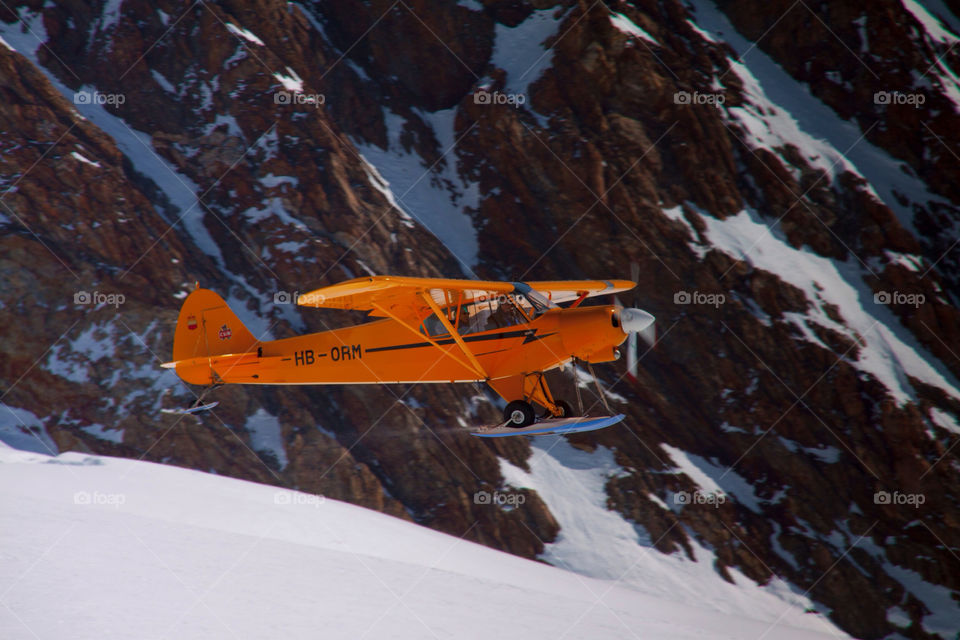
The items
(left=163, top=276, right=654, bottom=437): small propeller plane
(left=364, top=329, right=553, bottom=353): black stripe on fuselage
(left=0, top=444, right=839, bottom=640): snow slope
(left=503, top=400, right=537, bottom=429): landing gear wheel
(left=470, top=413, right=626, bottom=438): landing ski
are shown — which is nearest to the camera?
(left=0, top=444, right=839, bottom=640): snow slope

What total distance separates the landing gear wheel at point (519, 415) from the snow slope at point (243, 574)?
2.56 m

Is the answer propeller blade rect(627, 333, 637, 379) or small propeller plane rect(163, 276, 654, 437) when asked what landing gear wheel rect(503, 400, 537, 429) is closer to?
small propeller plane rect(163, 276, 654, 437)

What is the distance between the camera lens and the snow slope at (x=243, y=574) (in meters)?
7.86

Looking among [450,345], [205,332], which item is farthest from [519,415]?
[205,332]

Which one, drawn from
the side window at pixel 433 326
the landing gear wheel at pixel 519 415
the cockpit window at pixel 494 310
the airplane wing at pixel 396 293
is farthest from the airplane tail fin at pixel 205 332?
the landing gear wheel at pixel 519 415

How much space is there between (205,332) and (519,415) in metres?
7.74

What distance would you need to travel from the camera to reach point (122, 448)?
22375mm

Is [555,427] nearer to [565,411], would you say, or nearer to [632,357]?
[565,411]

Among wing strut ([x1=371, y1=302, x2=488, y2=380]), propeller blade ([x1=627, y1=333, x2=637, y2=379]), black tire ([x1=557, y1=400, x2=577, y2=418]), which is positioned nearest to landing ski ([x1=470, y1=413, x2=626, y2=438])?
black tire ([x1=557, y1=400, x2=577, y2=418])

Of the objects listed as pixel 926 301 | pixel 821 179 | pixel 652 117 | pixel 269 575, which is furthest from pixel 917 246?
pixel 269 575

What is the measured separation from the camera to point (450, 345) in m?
13.6

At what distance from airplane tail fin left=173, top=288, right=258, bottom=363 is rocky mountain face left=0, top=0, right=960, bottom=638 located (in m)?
8.30

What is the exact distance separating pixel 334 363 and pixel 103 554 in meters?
6.64

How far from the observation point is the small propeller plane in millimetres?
12547
